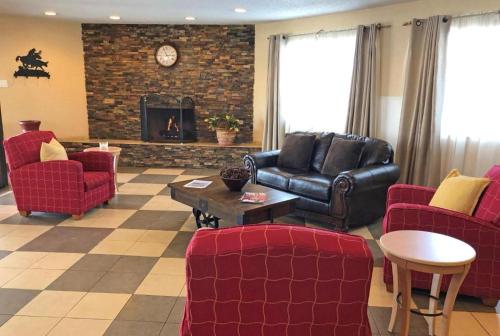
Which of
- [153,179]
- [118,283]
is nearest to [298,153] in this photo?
[153,179]

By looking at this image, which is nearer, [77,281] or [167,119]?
[77,281]

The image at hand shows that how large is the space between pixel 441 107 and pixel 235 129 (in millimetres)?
3208

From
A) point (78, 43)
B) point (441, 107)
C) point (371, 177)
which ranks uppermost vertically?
point (78, 43)

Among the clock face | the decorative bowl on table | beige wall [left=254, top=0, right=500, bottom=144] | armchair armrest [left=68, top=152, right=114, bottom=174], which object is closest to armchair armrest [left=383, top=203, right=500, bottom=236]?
the decorative bowl on table

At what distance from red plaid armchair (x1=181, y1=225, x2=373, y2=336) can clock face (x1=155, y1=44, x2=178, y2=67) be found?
580cm

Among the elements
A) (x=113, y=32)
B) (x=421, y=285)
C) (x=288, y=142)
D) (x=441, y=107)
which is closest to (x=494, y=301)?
(x=421, y=285)

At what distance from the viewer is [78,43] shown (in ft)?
21.9

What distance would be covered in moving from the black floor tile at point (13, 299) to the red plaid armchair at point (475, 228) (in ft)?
7.99

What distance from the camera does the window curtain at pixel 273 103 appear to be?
6027mm

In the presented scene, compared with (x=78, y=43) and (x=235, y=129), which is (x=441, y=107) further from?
(x=78, y=43)

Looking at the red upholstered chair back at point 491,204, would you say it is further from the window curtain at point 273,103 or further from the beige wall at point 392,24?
the window curtain at point 273,103

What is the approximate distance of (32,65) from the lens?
6410 mm

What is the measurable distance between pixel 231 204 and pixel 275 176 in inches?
51.3

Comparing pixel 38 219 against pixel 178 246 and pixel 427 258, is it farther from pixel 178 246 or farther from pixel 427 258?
pixel 427 258
